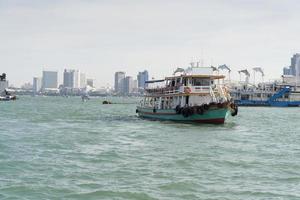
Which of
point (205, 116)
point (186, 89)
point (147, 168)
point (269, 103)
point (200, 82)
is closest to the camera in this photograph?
point (147, 168)

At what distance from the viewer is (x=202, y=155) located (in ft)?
82.2

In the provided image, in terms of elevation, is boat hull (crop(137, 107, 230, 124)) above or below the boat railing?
below

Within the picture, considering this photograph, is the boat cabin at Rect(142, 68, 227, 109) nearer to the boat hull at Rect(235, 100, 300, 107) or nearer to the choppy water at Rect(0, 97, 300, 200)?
the choppy water at Rect(0, 97, 300, 200)

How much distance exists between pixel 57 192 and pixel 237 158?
10606 millimetres

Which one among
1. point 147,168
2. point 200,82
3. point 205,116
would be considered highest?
point 200,82

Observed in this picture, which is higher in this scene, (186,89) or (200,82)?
(200,82)

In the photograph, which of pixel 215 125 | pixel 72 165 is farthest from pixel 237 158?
pixel 215 125

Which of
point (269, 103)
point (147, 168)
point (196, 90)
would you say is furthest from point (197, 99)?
point (269, 103)

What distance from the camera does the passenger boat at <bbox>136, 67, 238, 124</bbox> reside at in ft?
149

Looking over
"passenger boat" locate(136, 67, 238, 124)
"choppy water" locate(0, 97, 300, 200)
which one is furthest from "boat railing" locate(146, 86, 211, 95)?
"choppy water" locate(0, 97, 300, 200)

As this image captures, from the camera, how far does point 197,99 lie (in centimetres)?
4759

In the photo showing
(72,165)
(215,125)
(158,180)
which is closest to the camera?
(158,180)

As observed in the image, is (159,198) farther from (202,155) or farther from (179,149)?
(179,149)

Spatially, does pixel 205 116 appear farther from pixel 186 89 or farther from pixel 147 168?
pixel 147 168
